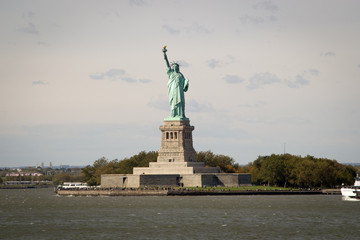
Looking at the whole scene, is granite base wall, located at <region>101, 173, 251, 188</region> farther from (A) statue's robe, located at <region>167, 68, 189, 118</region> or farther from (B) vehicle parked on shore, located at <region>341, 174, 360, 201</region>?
(B) vehicle parked on shore, located at <region>341, 174, 360, 201</region>

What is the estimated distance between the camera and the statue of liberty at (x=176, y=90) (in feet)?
426

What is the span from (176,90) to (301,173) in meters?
25.6

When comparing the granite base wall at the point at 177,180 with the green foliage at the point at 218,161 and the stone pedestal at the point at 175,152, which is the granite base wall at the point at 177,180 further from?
the green foliage at the point at 218,161

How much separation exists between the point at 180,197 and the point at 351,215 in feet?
115

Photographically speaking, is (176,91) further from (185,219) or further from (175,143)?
(185,219)

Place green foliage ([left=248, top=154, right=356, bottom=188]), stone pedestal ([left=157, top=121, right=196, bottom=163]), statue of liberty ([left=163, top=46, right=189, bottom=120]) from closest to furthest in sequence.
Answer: stone pedestal ([left=157, top=121, right=196, bottom=163]) → statue of liberty ([left=163, top=46, right=189, bottom=120]) → green foliage ([left=248, top=154, right=356, bottom=188])

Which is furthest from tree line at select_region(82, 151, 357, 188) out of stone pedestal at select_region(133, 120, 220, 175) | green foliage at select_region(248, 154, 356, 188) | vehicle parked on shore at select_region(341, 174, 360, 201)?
vehicle parked on shore at select_region(341, 174, 360, 201)

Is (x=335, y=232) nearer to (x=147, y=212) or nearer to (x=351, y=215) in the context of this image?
(x=351, y=215)

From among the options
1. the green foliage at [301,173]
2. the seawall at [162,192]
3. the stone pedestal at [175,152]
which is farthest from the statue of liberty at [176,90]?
the green foliage at [301,173]

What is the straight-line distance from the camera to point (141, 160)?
148 m

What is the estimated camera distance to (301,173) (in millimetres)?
130500

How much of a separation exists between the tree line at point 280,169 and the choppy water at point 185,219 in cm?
2609

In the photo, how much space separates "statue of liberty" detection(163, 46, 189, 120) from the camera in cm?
12988

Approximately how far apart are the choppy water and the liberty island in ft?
49.5
